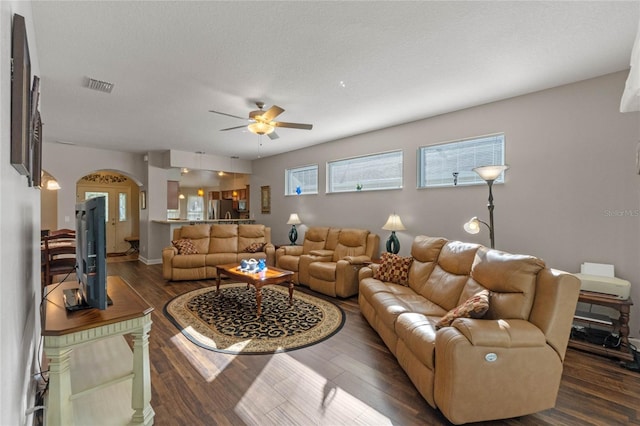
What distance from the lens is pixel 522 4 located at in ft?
6.47

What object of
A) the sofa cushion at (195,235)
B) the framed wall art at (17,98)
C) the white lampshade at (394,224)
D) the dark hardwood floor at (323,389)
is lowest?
the dark hardwood floor at (323,389)

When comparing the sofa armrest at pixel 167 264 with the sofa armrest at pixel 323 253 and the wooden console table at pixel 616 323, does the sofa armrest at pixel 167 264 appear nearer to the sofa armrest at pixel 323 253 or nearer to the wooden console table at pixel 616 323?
the sofa armrest at pixel 323 253

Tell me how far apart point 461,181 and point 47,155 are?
7.92m

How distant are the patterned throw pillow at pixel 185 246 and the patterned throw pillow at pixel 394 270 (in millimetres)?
3770

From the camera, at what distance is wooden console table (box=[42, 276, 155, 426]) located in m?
1.38

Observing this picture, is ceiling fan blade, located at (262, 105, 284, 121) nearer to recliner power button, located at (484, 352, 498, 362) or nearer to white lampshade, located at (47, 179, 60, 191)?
recliner power button, located at (484, 352, 498, 362)

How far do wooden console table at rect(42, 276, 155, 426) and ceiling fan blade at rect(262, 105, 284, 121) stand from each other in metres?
2.25

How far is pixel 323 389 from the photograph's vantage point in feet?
7.20

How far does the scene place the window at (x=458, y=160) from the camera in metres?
3.85

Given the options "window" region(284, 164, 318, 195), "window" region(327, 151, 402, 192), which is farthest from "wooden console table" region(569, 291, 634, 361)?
"window" region(284, 164, 318, 195)

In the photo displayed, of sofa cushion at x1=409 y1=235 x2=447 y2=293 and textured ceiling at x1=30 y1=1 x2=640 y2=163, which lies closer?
textured ceiling at x1=30 y1=1 x2=640 y2=163

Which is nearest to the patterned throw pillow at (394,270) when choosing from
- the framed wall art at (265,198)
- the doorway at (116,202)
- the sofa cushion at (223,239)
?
the sofa cushion at (223,239)

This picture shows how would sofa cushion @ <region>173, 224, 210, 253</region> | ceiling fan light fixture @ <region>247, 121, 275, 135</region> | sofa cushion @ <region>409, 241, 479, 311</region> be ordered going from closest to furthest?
sofa cushion @ <region>409, 241, 479, 311</region>
ceiling fan light fixture @ <region>247, 121, 275, 135</region>
sofa cushion @ <region>173, 224, 210, 253</region>

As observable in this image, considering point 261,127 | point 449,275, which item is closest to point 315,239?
point 261,127
